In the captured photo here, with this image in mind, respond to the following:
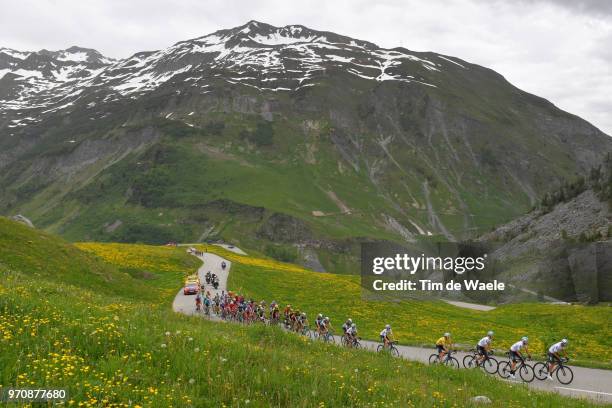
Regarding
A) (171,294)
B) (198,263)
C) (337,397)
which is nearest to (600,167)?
(198,263)

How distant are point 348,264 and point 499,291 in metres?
115

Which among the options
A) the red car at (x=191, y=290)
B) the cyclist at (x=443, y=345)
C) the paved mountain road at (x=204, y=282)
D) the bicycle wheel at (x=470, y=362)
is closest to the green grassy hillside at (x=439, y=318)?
the paved mountain road at (x=204, y=282)

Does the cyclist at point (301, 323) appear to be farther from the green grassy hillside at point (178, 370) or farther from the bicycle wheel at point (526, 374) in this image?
the green grassy hillside at point (178, 370)

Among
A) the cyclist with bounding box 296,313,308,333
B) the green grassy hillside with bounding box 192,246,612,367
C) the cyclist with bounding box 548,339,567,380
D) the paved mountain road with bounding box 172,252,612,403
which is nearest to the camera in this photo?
the paved mountain road with bounding box 172,252,612,403

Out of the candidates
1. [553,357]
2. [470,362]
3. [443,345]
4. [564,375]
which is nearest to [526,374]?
[564,375]

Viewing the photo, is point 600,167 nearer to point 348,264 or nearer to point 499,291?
point 499,291

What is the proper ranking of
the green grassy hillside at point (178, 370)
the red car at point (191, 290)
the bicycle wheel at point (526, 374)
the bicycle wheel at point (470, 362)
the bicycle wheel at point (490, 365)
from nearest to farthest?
the green grassy hillside at point (178, 370)
the bicycle wheel at point (526, 374)
the bicycle wheel at point (490, 365)
the bicycle wheel at point (470, 362)
the red car at point (191, 290)

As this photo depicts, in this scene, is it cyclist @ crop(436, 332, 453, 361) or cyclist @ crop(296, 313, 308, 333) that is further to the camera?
cyclist @ crop(296, 313, 308, 333)

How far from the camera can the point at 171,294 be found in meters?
47.7

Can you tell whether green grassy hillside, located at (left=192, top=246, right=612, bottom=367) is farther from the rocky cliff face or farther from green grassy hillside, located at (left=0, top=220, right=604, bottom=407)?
green grassy hillside, located at (left=0, top=220, right=604, bottom=407)

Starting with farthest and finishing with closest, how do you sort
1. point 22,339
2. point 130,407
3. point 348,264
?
1. point 348,264
2. point 22,339
3. point 130,407

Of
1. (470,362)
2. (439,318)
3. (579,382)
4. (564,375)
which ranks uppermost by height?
(439,318)

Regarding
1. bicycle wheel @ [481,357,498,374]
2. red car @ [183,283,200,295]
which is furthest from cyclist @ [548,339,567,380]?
red car @ [183,283,200,295]

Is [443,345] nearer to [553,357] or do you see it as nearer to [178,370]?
[553,357]
